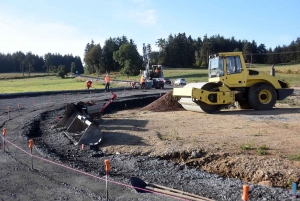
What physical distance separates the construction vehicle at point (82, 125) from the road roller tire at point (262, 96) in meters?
7.35

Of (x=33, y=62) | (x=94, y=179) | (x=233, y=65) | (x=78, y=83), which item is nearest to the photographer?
(x=94, y=179)

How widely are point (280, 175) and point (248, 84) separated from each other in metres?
10.3

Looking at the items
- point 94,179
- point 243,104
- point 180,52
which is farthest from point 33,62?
point 94,179

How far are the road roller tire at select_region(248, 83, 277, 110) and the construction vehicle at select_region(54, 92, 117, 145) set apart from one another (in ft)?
24.1

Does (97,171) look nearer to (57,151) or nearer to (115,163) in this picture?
(115,163)

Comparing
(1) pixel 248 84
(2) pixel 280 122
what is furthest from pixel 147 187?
(1) pixel 248 84

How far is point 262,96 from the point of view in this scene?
16.7 m

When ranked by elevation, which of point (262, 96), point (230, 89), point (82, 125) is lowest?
point (82, 125)

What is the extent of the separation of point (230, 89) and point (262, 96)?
1881 millimetres

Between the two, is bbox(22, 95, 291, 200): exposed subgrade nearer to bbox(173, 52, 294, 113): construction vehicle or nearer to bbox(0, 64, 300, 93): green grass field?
bbox(173, 52, 294, 113): construction vehicle

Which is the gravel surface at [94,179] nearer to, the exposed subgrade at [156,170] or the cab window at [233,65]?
the exposed subgrade at [156,170]

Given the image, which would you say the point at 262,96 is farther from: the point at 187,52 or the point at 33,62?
the point at 33,62

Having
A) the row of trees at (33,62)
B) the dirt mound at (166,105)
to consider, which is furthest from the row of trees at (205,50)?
the dirt mound at (166,105)

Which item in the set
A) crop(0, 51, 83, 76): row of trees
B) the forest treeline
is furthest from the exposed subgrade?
crop(0, 51, 83, 76): row of trees
